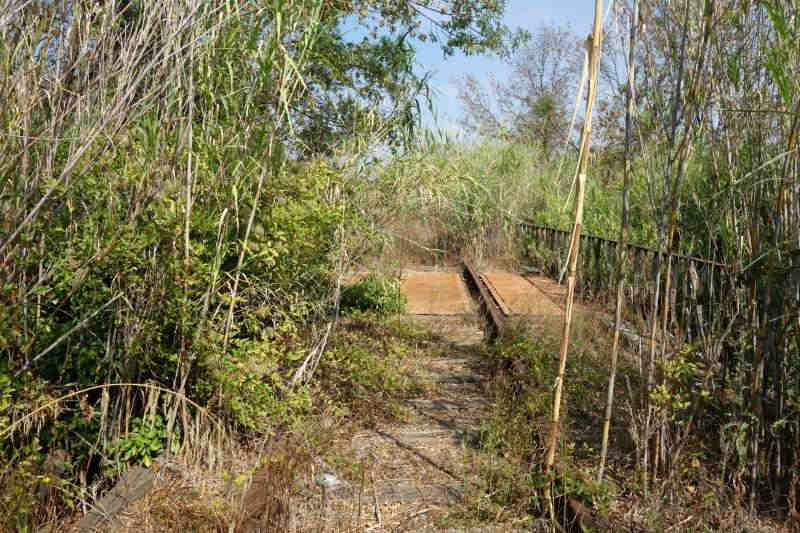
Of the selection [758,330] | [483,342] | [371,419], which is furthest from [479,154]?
[758,330]

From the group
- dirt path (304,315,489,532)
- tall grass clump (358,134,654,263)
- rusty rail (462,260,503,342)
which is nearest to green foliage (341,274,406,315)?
tall grass clump (358,134,654,263)

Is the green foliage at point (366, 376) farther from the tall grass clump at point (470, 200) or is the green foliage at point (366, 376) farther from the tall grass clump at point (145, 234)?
the tall grass clump at point (470, 200)

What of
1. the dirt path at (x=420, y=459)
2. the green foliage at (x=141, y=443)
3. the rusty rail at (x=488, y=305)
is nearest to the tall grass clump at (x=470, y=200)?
the rusty rail at (x=488, y=305)

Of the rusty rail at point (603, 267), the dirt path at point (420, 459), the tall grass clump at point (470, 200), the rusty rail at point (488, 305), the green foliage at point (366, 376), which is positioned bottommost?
the dirt path at point (420, 459)

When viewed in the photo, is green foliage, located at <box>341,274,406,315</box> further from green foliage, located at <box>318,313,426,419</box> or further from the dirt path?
the dirt path

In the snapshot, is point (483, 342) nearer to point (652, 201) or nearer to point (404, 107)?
point (404, 107)

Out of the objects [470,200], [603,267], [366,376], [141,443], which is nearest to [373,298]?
[470,200]

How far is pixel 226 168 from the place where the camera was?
3926mm

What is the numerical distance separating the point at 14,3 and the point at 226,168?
4.51 feet

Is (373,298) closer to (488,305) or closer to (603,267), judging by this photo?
(488,305)

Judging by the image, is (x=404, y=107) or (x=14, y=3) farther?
(x=404, y=107)

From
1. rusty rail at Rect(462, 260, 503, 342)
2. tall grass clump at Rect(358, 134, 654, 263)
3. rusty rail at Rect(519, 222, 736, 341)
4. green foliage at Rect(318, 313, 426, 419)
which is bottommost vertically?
green foliage at Rect(318, 313, 426, 419)

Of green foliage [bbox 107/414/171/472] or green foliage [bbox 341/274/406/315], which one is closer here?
green foliage [bbox 107/414/171/472]

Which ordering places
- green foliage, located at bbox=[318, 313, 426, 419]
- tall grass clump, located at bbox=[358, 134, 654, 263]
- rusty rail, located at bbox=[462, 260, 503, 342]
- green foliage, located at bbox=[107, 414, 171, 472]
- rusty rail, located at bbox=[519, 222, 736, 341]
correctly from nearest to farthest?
green foliage, located at bbox=[107, 414, 171, 472]
green foliage, located at bbox=[318, 313, 426, 419]
tall grass clump, located at bbox=[358, 134, 654, 263]
rusty rail, located at bbox=[519, 222, 736, 341]
rusty rail, located at bbox=[462, 260, 503, 342]
